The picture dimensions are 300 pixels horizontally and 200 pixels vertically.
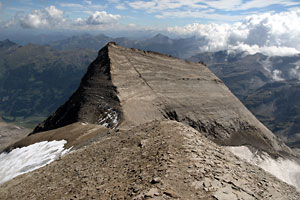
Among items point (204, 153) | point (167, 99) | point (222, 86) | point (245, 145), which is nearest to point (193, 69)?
point (222, 86)

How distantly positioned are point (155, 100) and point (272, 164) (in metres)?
33.4

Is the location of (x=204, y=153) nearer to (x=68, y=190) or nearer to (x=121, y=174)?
(x=121, y=174)

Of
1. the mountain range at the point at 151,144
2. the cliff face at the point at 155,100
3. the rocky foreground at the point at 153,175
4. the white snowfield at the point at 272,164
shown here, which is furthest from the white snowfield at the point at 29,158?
the white snowfield at the point at 272,164

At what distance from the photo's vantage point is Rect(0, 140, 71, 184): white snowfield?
110ft

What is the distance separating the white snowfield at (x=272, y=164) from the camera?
5628cm

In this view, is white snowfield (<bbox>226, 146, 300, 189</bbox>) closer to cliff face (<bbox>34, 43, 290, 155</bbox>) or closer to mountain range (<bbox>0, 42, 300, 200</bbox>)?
mountain range (<bbox>0, 42, 300, 200</bbox>)

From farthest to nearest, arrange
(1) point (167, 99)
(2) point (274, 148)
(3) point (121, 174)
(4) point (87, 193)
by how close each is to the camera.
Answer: (2) point (274, 148), (1) point (167, 99), (3) point (121, 174), (4) point (87, 193)

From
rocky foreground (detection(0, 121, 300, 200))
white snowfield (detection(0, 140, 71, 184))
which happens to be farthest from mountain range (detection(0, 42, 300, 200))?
white snowfield (detection(0, 140, 71, 184))

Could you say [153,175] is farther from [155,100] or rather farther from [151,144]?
[155,100]

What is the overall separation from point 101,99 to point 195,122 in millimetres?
24378

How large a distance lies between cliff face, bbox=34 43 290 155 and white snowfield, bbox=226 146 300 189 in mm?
3583

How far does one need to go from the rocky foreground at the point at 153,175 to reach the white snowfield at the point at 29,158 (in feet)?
37.3

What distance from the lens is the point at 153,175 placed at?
14586 mm

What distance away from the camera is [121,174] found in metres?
16.3
